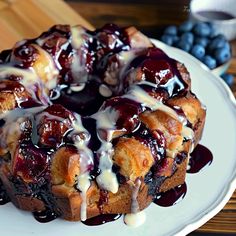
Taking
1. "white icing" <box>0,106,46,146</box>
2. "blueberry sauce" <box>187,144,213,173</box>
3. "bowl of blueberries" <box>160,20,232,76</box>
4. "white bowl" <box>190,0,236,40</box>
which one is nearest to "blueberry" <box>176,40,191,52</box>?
"bowl of blueberries" <box>160,20,232,76</box>

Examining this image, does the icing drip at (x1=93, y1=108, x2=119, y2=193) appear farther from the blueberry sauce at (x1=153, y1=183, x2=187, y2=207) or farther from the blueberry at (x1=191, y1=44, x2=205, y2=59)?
the blueberry at (x1=191, y1=44, x2=205, y2=59)

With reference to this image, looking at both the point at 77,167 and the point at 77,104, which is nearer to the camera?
the point at 77,167

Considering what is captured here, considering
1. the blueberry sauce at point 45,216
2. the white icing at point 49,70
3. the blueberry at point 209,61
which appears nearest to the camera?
the blueberry sauce at point 45,216

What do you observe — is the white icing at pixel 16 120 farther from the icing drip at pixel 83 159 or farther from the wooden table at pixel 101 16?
the wooden table at pixel 101 16

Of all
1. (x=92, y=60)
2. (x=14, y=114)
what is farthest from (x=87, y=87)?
(x=14, y=114)

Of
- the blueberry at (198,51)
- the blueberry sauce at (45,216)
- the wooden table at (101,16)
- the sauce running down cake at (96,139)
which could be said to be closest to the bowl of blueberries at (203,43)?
the blueberry at (198,51)

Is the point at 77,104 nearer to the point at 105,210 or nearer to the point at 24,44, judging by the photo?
the point at 24,44
